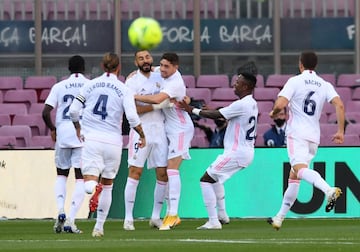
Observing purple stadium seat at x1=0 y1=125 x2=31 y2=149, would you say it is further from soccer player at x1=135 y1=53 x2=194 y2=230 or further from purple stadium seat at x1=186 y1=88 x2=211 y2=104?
soccer player at x1=135 y1=53 x2=194 y2=230

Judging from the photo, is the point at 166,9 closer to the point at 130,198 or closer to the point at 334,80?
the point at 334,80

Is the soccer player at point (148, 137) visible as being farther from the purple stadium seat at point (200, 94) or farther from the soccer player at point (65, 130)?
the purple stadium seat at point (200, 94)

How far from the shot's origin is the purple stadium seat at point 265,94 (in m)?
24.6

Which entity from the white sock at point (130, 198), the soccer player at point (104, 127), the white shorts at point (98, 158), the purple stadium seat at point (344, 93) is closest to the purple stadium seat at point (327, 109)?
the purple stadium seat at point (344, 93)

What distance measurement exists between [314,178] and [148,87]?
270cm

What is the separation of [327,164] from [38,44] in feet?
24.1

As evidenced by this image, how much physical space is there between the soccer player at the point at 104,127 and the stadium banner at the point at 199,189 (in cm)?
481

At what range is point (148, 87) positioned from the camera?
60.1 feet

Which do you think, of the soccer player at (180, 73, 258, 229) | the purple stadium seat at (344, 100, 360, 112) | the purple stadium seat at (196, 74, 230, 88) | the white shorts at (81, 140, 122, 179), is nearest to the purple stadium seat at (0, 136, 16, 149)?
the purple stadium seat at (196, 74, 230, 88)

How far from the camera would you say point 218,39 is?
26.4 metres

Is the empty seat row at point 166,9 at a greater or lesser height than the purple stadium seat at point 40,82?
greater

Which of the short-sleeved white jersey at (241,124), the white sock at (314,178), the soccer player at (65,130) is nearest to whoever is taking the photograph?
the white sock at (314,178)

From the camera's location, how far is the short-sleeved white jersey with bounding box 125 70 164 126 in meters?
18.3

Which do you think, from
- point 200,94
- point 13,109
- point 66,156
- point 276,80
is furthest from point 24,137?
point 66,156
